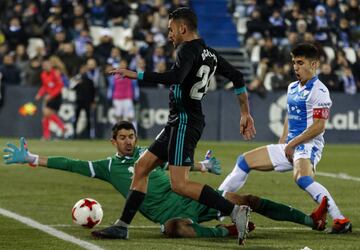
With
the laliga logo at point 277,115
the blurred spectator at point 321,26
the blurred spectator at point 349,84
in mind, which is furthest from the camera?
the blurred spectator at point 321,26

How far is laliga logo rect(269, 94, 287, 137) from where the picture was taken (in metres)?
27.2

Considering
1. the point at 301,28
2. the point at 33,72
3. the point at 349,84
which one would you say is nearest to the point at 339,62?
the point at 349,84

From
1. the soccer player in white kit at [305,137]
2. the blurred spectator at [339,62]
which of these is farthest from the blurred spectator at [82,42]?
the soccer player in white kit at [305,137]

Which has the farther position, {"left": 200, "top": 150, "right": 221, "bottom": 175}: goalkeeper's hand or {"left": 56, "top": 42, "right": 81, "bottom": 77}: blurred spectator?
{"left": 56, "top": 42, "right": 81, "bottom": 77}: blurred spectator

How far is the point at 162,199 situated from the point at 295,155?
4.40 ft

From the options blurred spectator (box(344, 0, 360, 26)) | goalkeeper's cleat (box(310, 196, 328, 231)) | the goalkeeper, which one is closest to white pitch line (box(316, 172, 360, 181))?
goalkeeper's cleat (box(310, 196, 328, 231))

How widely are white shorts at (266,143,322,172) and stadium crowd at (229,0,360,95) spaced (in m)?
16.7

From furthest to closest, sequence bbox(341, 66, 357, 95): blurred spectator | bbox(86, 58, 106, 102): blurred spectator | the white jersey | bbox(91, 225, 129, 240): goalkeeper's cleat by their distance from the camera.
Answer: bbox(341, 66, 357, 95): blurred spectator → bbox(86, 58, 106, 102): blurred spectator → the white jersey → bbox(91, 225, 129, 240): goalkeeper's cleat

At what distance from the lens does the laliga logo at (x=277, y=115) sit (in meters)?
27.2

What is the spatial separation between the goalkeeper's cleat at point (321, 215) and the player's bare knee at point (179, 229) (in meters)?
1.14

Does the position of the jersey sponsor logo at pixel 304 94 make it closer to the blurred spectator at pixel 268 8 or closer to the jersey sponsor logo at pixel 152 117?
the jersey sponsor logo at pixel 152 117

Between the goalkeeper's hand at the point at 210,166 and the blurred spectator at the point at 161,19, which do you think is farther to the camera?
the blurred spectator at the point at 161,19

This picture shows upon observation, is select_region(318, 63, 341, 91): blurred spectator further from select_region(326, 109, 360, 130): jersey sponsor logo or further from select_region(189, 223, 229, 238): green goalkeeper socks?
select_region(189, 223, 229, 238): green goalkeeper socks

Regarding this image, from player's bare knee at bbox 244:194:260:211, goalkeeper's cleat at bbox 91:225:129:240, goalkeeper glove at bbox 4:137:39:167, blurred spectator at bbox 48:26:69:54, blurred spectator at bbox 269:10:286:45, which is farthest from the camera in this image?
blurred spectator at bbox 269:10:286:45
